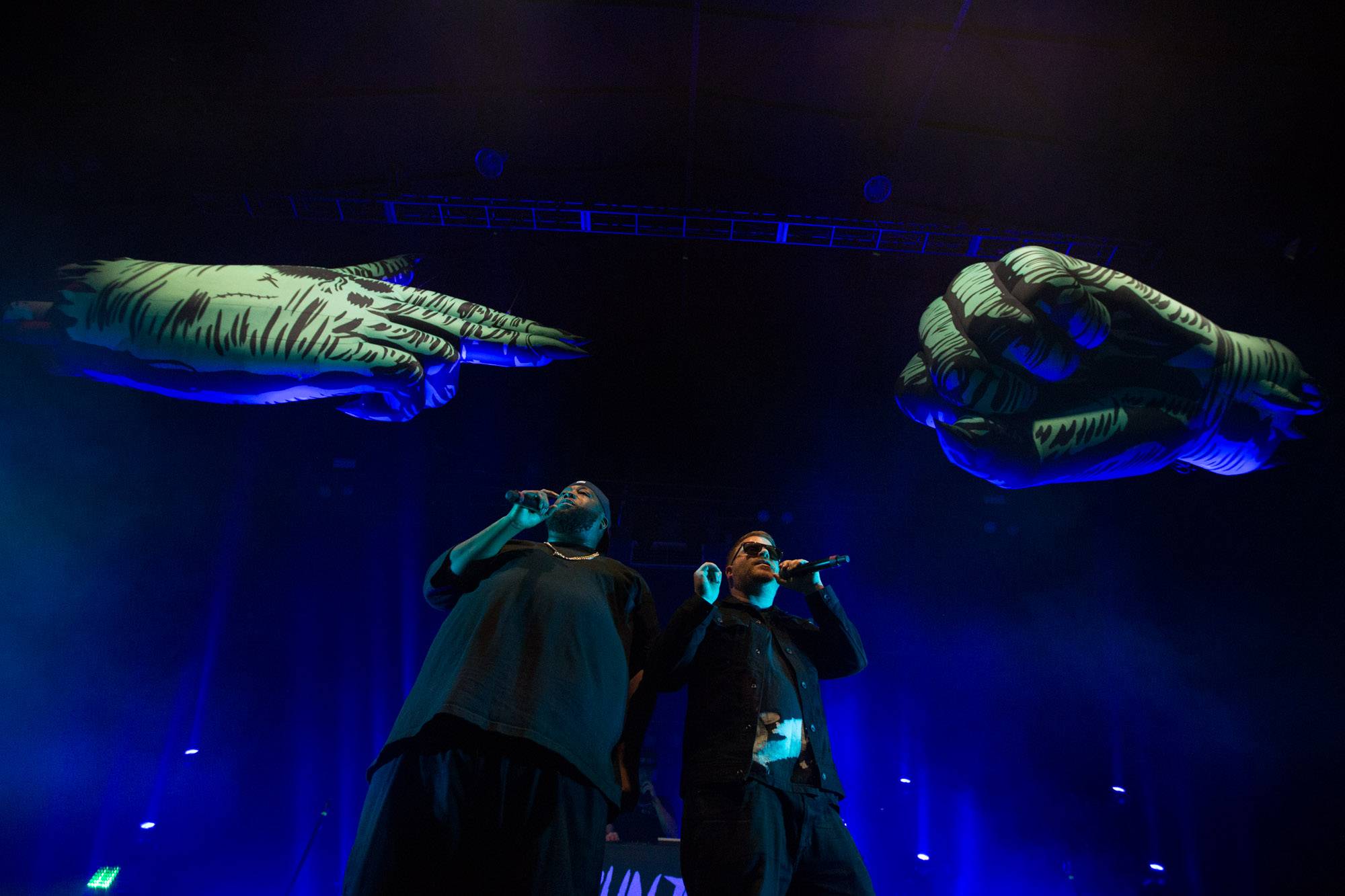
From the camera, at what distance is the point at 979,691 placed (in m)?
5.45

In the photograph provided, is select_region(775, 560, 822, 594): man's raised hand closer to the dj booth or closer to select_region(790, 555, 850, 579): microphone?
select_region(790, 555, 850, 579): microphone

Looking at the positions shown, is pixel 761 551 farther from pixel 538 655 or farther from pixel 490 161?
pixel 490 161

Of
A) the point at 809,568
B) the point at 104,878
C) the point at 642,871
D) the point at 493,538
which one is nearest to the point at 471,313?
the point at 493,538

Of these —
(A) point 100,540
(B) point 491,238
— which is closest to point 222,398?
(B) point 491,238

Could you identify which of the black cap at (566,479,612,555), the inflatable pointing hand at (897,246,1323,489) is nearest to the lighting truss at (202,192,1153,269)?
the inflatable pointing hand at (897,246,1323,489)

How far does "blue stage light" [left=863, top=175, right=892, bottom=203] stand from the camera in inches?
130

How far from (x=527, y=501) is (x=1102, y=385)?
2.05 metres

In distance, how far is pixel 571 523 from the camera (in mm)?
2289

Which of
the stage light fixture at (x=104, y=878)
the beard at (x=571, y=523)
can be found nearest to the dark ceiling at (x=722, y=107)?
the beard at (x=571, y=523)

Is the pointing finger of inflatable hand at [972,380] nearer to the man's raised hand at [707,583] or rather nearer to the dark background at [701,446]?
the man's raised hand at [707,583]

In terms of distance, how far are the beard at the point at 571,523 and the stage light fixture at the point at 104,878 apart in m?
5.00

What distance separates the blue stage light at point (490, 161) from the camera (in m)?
3.19

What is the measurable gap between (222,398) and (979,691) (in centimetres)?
563

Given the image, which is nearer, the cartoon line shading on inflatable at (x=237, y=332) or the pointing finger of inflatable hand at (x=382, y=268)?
the cartoon line shading on inflatable at (x=237, y=332)
